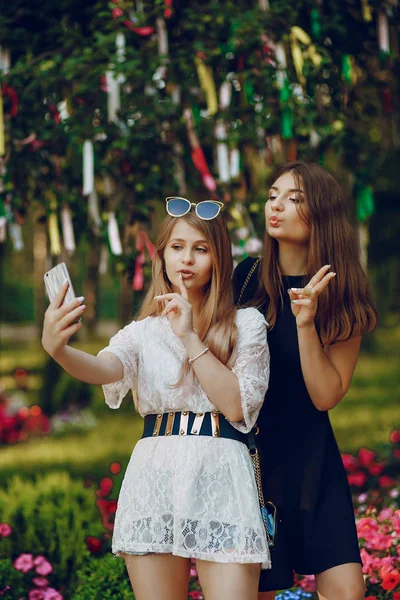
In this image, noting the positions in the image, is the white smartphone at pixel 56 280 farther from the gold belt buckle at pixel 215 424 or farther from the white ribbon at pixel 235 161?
the white ribbon at pixel 235 161

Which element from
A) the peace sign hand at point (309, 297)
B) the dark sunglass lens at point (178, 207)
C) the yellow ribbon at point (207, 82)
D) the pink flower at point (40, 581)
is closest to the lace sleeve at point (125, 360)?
the dark sunglass lens at point (178, 207)

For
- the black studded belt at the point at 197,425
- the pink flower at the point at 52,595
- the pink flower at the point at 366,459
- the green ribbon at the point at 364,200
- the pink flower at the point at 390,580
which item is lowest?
the pink flower at the point at 52,595

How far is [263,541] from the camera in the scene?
8.03 feet

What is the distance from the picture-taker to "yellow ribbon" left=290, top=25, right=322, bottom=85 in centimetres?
452

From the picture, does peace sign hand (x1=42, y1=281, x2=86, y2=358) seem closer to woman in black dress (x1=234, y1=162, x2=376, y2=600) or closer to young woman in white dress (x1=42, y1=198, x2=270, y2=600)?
young woman in white dress (x1=42, y1=198, x2=270, y2=600)

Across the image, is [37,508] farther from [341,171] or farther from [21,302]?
[21,302]

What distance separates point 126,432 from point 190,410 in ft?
17.3

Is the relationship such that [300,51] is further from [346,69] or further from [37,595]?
[37,595]

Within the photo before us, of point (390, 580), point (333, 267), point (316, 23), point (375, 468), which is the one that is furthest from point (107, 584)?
point (316, 23)

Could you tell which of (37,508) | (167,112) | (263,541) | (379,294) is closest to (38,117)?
(167,112)

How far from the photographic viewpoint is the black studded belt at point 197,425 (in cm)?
253

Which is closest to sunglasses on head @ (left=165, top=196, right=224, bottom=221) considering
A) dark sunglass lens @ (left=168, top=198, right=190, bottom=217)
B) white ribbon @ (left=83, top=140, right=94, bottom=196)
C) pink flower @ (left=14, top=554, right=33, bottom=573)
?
dark sunglass lens @ (left=168, top=198, right=190, bottom=217)

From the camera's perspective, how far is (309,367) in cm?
272

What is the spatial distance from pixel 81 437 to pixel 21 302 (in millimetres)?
10860
